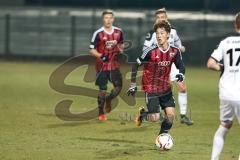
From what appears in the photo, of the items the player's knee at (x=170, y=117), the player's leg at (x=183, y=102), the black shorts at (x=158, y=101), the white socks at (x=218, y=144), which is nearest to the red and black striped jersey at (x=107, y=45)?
the player's leg at (x=183, y=102)

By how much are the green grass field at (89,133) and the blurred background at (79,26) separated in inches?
448

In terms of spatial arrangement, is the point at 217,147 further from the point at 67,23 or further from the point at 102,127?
the point at 67,23

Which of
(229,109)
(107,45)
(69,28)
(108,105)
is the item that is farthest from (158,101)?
(69,28)

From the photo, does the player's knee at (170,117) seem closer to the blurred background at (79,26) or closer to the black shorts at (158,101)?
the black shorts at (158,101)

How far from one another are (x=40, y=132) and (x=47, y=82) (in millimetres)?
10251

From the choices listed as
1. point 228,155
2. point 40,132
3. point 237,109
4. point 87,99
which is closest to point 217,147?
point 237,109

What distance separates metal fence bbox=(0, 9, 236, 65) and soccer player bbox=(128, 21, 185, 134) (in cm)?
2005

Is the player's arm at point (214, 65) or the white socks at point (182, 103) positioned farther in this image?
the white socks at point (182, 103)

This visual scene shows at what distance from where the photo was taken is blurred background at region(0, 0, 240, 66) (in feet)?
106

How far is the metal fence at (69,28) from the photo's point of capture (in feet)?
106

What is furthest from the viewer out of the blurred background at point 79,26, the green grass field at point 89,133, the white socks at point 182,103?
the blurred background at point 79,26

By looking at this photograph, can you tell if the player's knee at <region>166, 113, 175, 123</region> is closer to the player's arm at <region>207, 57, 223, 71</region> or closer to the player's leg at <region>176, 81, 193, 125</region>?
the player's arm at <region>207, 57, 223, 71</region>

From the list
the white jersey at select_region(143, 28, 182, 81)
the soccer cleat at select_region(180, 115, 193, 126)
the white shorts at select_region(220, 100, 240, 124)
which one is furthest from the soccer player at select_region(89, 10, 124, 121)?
the white shorts at select_region(220, 100, 240, 124)

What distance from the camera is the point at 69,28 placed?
33.3 m
